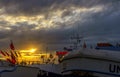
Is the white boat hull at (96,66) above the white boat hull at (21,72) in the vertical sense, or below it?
above

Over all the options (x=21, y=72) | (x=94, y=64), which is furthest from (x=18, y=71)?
(x=94, y=64)

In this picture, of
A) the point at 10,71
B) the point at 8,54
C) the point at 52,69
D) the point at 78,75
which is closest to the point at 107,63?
the point at 78,75

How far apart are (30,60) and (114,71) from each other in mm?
21758

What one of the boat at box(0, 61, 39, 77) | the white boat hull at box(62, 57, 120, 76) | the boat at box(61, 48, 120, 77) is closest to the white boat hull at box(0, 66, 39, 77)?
the boat at box(0, 61, 39, 77)

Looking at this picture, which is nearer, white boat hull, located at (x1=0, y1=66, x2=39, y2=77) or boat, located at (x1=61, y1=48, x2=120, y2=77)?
boat, located at (x1=61, y1=48, x2=120, y2=77)

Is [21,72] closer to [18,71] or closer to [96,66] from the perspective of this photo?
[18,71]

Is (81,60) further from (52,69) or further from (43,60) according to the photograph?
(43,60)

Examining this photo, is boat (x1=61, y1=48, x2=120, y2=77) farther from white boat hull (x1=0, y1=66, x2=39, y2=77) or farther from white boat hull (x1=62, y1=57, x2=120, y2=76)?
white boat hull (x1=0, y1=66, x2=39, y2=77)

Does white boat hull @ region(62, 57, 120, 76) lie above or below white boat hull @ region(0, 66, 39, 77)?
above

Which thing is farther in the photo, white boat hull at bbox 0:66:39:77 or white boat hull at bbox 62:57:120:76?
white boat hull at bbox 0:66:39:77

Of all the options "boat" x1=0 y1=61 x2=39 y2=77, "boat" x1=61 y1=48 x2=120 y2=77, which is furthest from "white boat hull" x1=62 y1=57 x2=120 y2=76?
"boat" x1=0 y1=61 x2=39 y2=77

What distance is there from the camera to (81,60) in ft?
49.5

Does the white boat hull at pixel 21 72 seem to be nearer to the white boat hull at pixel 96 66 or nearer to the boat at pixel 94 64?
the boat at pixel 94 64

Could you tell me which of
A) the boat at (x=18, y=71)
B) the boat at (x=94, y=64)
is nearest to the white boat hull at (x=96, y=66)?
the boat at (x=94, y=64)
